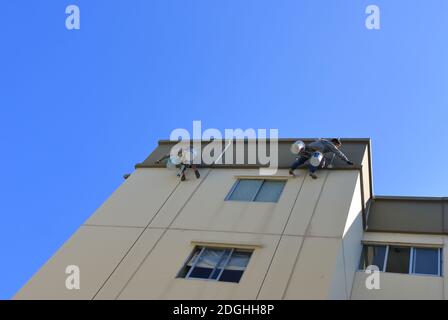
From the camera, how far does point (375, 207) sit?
16359 mm

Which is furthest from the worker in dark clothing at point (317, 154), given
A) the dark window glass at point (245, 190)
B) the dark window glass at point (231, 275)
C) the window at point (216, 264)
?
the dark window glass at point (231, 275)

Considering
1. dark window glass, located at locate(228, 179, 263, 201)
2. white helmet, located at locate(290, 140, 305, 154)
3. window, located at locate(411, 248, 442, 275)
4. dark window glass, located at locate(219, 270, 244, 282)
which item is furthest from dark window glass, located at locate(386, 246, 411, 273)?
dark window glass, located at locate(219, 270, 244, 282)

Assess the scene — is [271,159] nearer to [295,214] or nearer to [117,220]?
[295,214]

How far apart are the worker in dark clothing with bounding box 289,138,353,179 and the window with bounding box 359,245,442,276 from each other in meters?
2.46

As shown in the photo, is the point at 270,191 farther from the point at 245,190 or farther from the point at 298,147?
the point at 298,147

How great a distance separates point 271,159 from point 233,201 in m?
2.18

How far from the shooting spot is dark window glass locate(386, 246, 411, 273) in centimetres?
1416

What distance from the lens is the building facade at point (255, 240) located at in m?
12.2

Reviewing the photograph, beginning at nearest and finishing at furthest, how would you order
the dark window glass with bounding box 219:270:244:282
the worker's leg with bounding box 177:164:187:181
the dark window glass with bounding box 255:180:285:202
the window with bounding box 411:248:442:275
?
the dark window glass with bounding box 219:270:244:282
the window with bounding box 411:248:442:275
the dark window glass with bounding box 255:180:285:202
the worker's leg with bounding box 177:164:187:181

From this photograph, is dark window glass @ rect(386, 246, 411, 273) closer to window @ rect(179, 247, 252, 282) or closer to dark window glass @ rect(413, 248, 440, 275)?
dark window glass @ rect(413, 248, 440, 275)

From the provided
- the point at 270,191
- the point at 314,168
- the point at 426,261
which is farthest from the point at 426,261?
the point at 270,191

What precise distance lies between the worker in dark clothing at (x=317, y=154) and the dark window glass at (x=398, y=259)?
101 inches

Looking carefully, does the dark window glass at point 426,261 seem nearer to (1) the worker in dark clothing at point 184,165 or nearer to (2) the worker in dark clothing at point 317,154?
(2) the worker in dark clothing at point 317,154
